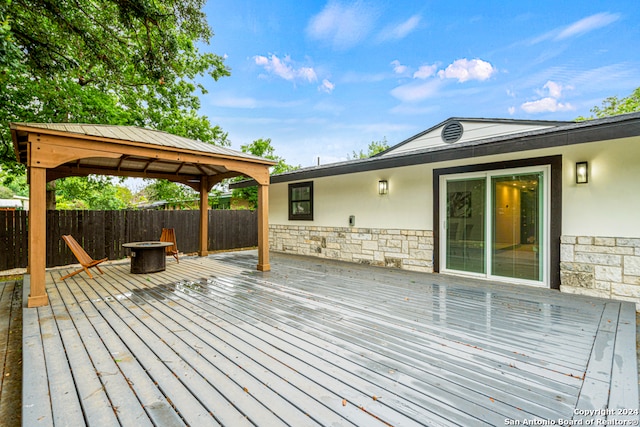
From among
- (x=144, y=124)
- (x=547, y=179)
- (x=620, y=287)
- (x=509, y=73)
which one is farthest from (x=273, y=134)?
(x=620, y=287)

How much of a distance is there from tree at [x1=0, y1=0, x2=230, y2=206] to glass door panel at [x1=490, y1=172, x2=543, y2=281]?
675 centimetres

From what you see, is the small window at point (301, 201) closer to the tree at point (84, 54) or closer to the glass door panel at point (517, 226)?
the tree at point (84, 54)

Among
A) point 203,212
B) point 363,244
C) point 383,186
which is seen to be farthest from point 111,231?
point 383,186

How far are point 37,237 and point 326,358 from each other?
4.07 m

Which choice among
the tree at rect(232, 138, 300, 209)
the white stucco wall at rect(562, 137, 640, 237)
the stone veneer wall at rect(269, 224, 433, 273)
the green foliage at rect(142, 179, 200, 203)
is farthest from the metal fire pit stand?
the green foliage at rect(142, 179, 200, 203)

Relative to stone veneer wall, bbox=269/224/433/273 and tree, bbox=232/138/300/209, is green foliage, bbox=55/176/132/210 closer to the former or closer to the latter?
tree, bbox=232/138/300/209

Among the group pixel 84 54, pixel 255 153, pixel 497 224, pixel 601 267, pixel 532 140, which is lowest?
pixel 601 267

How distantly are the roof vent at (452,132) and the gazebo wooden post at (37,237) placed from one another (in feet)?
31.8

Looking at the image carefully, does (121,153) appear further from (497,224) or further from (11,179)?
(497,224)

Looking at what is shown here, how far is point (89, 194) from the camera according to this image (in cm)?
1174

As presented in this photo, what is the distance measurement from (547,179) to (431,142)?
5475mm

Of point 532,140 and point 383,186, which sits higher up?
point 532,140

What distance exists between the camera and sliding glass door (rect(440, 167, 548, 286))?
4.75 metres

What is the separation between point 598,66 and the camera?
1358 centimetres
